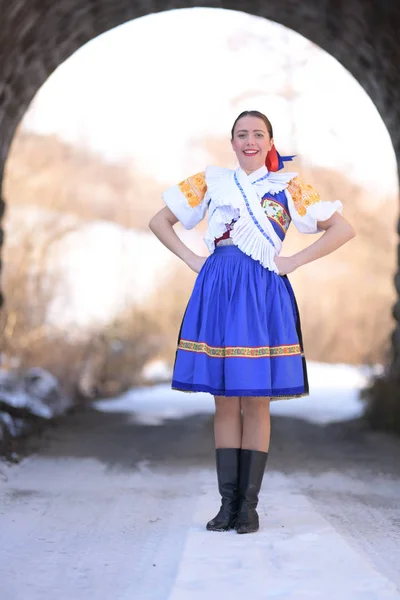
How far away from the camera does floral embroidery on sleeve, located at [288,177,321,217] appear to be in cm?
367

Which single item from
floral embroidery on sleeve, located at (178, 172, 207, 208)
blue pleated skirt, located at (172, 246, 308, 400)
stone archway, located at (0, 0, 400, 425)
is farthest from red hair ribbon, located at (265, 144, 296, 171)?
stone archway, located at (0, 0, 400, 425)

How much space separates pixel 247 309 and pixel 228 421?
0.43 metres

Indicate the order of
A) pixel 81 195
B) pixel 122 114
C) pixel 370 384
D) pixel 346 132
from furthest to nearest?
pixel 122 114 < pixel 81 195 < pixel 346 132 < pixel 370 384

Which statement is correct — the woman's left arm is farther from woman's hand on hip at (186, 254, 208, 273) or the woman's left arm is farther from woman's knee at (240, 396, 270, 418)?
woman's knee at (240, 396, 270, 418)

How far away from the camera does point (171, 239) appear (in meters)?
3.74

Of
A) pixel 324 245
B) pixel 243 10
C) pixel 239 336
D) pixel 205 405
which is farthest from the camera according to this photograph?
pixel 205 405

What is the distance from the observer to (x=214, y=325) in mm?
3609

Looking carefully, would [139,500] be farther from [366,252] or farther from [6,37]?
[366,252]

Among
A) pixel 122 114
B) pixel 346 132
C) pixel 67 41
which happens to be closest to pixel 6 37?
pixel 67 41

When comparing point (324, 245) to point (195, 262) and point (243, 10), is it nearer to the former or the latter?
point (195, 262)

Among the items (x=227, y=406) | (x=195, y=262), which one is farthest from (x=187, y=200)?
(x=227, y=406)

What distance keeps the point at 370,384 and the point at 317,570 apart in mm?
7020

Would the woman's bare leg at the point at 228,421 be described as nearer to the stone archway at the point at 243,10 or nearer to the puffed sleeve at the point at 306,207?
the puffed sleeve at the point at 306,207

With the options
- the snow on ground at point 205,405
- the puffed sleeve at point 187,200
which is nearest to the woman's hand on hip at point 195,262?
the puffed sleeve at point 187,200
